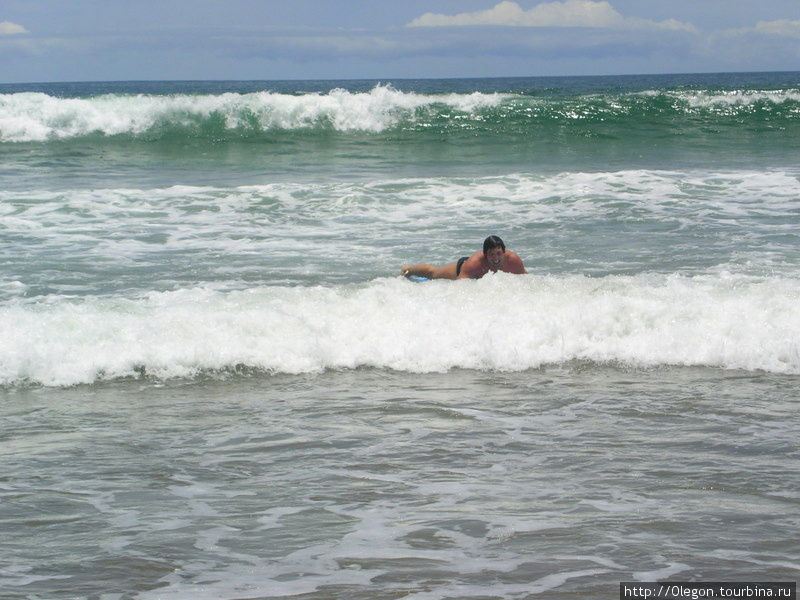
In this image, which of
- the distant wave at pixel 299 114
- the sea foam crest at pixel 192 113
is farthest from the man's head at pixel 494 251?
the sea foam crest at pixel 192 113

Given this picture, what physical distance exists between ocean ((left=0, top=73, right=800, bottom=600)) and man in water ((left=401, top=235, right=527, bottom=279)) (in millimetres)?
268

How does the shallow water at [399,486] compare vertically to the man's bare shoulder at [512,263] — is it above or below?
below

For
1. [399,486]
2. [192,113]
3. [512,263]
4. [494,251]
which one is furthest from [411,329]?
[192,113]

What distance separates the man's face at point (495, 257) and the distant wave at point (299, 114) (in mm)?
15895

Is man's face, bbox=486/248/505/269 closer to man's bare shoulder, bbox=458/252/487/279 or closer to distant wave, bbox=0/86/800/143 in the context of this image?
man's bare shoulder, bbox=458/252/487/279

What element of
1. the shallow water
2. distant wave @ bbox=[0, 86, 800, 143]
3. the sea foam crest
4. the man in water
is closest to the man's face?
the man in water

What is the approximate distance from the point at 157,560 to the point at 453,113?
23.0 meters

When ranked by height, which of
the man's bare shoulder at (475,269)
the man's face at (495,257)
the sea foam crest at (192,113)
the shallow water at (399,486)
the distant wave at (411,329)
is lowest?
the shallow water at (399,486)

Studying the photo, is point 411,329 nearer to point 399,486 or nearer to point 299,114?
point 399,486

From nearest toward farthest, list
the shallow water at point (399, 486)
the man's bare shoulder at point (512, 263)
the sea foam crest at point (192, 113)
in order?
the shallow water at point (399, 486) → the man's bare shoulder at point (512, 263) → the sea foam crest at point (192, 113)

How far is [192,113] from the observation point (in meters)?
24.8

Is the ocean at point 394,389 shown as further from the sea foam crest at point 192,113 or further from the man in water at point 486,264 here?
the sea foam crest at point 192,113

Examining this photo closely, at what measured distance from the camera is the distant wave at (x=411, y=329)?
23.0 ft

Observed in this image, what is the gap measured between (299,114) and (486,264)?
17.4m
